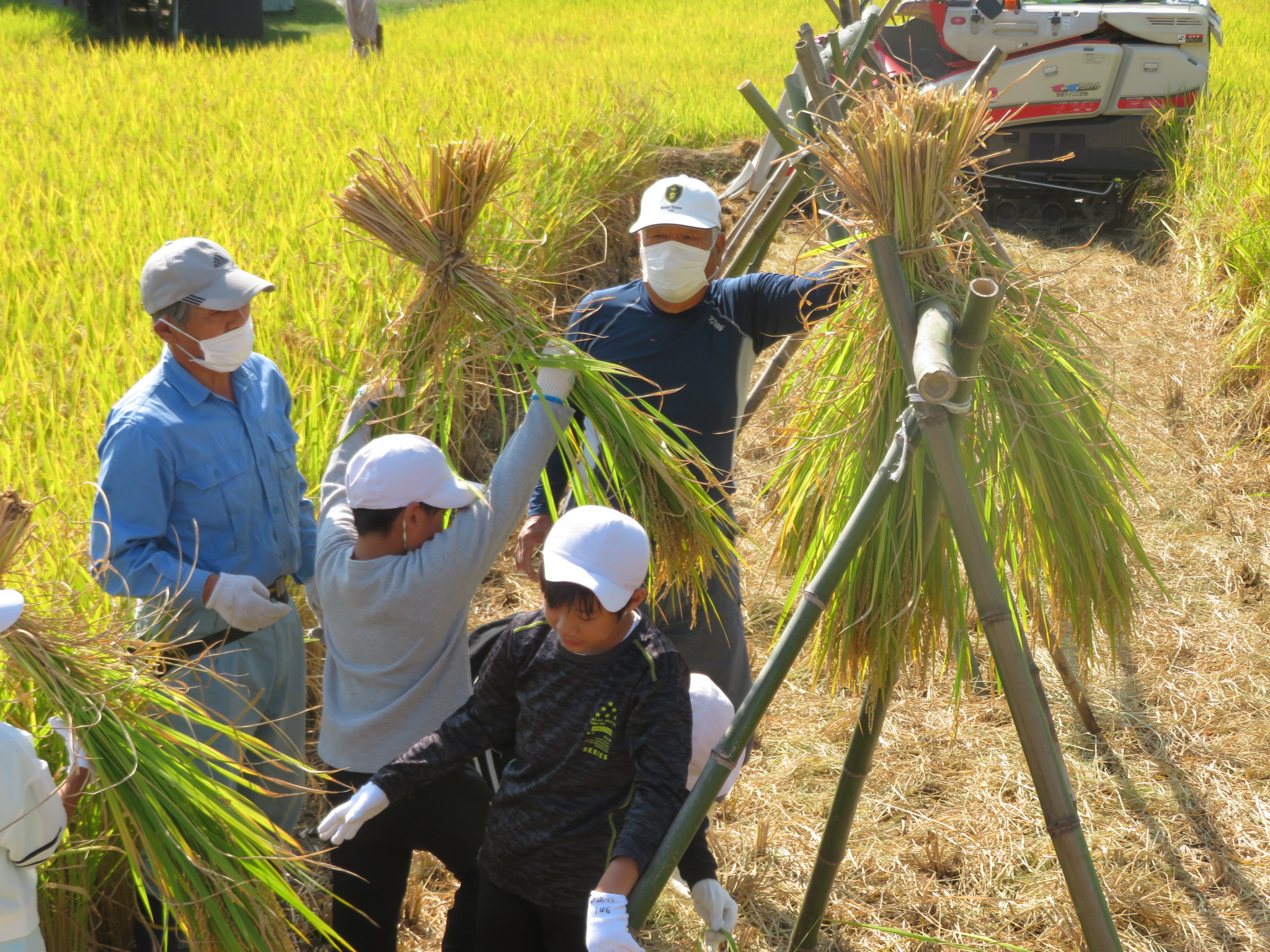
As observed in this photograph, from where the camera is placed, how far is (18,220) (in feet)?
12.7

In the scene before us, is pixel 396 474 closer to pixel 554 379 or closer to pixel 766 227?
pixel 554 379

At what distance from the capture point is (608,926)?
4.04 ft

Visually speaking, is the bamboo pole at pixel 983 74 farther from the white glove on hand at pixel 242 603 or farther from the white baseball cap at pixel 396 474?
the white glove on hand at pixel 242 603

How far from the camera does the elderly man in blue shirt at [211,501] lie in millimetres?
1707

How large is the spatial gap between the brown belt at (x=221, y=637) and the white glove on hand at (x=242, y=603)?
0.03 m

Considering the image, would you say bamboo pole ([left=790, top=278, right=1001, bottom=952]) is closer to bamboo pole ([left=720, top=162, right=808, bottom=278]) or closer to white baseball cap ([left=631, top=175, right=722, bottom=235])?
white baseball cap ([left=631, top=175, right=722, bottom=235])

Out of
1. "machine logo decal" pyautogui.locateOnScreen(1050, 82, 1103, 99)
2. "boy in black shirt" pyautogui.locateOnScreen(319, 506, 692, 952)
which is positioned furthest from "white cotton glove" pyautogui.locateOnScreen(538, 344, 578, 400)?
"machine logo decal" pyautogui.locateOnScreen(1050, 82, 1103, 99)

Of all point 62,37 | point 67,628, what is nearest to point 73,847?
point 67,628

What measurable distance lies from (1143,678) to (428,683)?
2237 mm

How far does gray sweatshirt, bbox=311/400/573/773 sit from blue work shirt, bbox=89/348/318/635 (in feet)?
0.73

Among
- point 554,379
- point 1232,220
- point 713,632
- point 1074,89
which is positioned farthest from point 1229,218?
point 554,379

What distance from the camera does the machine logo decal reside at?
6.43 meters

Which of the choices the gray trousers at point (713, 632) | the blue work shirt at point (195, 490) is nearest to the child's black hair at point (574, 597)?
the blue work shirt at point (195, 490)

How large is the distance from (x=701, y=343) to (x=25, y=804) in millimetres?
1417
